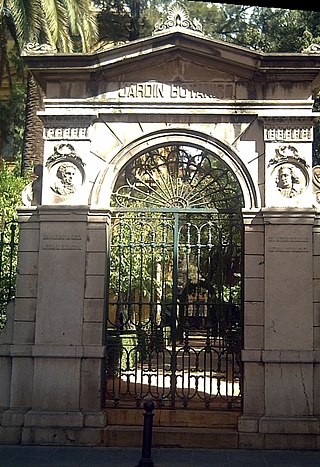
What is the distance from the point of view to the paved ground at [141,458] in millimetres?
7543

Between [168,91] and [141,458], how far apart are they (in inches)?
199

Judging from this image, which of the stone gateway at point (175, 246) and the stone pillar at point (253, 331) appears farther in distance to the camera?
the stone gateway at point (175, 246)

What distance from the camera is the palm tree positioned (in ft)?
43.4

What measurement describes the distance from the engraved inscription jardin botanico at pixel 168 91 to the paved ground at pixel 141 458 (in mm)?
4892

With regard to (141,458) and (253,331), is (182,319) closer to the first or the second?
(253,331)

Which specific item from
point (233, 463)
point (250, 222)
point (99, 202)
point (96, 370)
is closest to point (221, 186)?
point (250, 222)

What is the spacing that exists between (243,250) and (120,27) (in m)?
15.3

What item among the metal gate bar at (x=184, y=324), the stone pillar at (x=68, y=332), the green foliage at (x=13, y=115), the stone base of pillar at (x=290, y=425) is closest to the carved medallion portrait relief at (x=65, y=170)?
the stone pillar at (x=68, y=332)

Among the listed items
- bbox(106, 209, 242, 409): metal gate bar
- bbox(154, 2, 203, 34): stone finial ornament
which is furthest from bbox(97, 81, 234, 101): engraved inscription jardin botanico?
bbox(106, 209, 242, 409): metal gate bar

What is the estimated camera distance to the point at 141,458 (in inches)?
293

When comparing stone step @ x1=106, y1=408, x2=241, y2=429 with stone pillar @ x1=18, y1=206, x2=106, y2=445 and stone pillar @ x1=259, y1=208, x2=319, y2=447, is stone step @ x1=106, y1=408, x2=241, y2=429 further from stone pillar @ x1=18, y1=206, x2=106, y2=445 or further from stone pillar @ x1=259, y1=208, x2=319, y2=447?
stone pillar @ x1=259, y1=208, x2=319, y2=447

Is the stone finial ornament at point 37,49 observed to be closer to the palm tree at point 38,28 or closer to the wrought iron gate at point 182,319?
the wrought iron gate at point 182,319

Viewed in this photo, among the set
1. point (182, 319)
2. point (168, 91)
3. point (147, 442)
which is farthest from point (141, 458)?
point (168, 91)

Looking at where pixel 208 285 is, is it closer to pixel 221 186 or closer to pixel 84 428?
pixel 221 186
